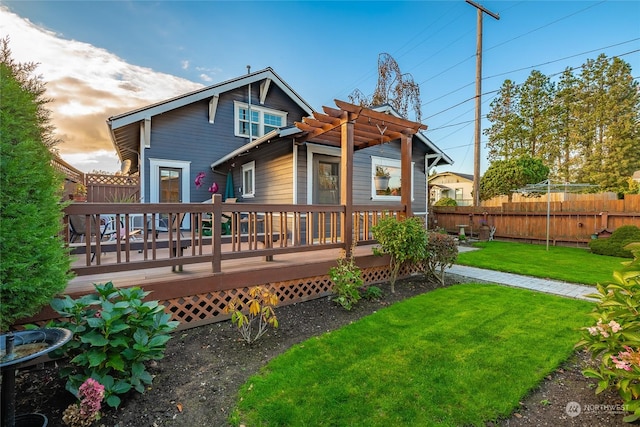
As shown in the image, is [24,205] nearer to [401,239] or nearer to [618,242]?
[401,239]

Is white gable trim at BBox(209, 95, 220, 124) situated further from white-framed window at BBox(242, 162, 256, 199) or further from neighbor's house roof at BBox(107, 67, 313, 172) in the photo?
white-framed window at BBox(242, 162, 256, 199)

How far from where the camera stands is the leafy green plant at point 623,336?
1914 mm

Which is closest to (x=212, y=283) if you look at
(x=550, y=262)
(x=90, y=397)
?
(x=90, y=397)

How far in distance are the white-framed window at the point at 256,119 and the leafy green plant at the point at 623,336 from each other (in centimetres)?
1090

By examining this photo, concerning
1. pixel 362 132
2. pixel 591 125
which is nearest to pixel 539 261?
pixel 362 132

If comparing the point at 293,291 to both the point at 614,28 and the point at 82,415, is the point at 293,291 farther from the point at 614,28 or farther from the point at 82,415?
the point at 614,28

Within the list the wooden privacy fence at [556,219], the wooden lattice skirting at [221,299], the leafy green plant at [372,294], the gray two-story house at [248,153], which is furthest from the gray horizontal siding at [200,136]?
the wooden privacy fence at [556,219]

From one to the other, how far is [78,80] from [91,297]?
6.23 meters

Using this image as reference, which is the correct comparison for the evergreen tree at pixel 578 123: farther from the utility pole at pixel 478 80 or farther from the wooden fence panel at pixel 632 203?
the utility pole at pixel 478 80

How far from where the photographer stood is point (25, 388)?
2430 millimetres

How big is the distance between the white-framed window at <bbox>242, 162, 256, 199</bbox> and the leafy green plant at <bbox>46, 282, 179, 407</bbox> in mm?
6901

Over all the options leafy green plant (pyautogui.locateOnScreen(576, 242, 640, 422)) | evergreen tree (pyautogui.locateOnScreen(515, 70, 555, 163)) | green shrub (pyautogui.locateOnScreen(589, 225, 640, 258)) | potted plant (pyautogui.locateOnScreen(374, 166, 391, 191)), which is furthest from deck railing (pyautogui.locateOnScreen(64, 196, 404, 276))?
evergreen tree (pyautogui.locateOnScreen(515, 70, 555, 163))

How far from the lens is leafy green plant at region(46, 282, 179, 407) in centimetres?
216

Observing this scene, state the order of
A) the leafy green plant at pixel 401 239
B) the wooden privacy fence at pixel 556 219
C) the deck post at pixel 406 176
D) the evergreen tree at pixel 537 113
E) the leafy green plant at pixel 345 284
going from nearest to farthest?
1. the leafy green plant at pixel 345 284
2. the leafy green plant at pixel 401 239
3. the deck post at pixel 406 176
4. the wooden privacy fence at pixel 556 219
5. the evergreen tree at pixel 537 113
